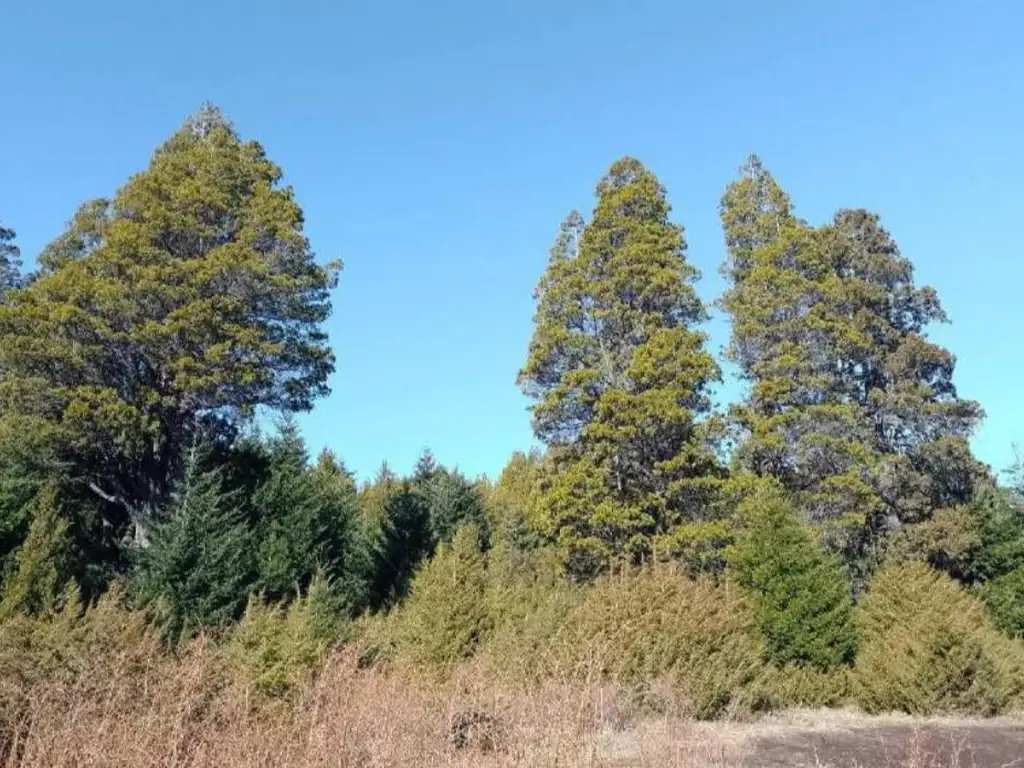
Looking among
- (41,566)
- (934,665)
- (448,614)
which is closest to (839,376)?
(934,665)

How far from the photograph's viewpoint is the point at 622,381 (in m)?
19.8

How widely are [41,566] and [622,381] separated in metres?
12.6

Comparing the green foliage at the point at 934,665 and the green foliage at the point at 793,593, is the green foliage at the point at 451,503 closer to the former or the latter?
the green foliage at the point at 793,593

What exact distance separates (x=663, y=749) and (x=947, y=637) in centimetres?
1191

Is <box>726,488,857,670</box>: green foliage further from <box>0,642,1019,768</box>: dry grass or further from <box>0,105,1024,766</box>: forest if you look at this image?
<box>0,642,1019,768</box>: dry grass

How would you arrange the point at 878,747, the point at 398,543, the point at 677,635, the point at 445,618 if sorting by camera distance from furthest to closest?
the point at 398,543, the point at 445,618, the point at 677,635, the point at 878,747

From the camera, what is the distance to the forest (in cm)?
1507

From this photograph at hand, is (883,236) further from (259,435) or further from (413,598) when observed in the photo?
(259,435)

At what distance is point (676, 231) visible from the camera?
21.3m

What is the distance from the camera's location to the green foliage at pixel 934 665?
48.9 feet

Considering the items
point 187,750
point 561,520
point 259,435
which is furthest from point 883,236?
point 187,750

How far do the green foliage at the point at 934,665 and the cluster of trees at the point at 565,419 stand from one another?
0.90 m

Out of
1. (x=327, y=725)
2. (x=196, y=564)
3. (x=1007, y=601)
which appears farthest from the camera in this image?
(x=1007, y=601)

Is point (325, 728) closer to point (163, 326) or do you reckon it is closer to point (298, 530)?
point (163, 326)
